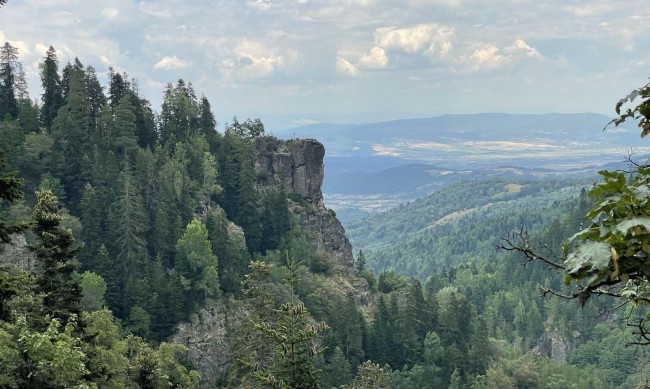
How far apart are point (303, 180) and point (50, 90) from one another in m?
39.2

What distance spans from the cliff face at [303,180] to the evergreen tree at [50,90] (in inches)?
1163

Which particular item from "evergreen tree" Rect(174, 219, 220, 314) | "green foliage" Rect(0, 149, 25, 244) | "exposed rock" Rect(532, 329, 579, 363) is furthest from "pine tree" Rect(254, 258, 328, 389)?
"exposed rock" Rect(532, 329, 579, 363)

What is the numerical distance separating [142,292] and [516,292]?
141 meters

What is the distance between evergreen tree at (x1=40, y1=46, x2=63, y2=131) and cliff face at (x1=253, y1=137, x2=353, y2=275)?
29.5 meters

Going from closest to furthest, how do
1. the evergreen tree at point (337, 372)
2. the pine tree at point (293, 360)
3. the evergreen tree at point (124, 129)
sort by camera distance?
the pine tree at point (293, 360)
the evergreen tree at point (337, 372)
the evergreen tree at point (124, 129)

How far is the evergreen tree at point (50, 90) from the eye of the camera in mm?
97806

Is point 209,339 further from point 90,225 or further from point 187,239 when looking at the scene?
point 90,225

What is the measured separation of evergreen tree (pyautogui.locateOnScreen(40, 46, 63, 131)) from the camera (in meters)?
97.8

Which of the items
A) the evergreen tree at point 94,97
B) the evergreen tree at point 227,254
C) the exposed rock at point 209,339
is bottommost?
the exposed rock at point 209,339

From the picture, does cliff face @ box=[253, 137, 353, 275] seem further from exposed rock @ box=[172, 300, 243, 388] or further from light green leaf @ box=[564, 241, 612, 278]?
light green leaf @ box=[564, 241, 612, 278]

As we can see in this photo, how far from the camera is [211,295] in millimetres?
82375

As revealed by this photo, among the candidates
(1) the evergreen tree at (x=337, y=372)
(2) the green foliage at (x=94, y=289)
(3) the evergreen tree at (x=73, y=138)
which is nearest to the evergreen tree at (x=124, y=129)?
(3) the evergreen tree at (x=73, y=138)

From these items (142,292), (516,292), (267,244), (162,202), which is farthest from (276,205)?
(516,292)

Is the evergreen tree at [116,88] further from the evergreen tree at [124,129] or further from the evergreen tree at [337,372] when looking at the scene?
the evergreen tree at [337,372]
